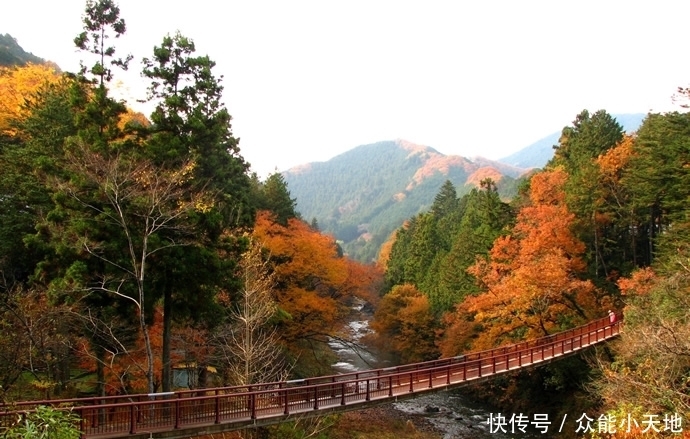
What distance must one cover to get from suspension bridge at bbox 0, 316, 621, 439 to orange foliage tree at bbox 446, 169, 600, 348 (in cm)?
256

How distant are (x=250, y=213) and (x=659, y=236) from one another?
745 inches

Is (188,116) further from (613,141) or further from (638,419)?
(613,141)

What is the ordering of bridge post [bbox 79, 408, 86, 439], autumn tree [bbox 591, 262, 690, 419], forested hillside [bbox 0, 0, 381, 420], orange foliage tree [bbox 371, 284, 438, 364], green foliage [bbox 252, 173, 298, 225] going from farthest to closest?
green foliage [bbox 252, 173, 298, 225], orange foliage tree [bbox 371, 284, 438, 364], forested hillside [bbox 0, 0, 381, 420], autumn tree [bbox 591, 262, 690, 419], bridge post [bbox 79, 408, 86, 439]

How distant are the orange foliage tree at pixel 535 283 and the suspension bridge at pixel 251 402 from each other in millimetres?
2555

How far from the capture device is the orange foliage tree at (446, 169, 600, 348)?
21.9m

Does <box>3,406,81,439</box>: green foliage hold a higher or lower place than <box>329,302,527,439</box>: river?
higher

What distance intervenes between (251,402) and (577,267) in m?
19.1

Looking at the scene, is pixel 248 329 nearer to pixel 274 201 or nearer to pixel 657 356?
pixel 657 356

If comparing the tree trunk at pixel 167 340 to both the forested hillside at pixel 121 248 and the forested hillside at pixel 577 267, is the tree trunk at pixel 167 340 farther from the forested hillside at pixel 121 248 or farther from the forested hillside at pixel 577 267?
the forested hillside at pixel 577 267

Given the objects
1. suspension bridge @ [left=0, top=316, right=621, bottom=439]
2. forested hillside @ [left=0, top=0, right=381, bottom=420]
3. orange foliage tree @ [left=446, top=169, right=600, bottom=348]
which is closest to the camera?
suspension bridge @ [left=0, top=316, right=621, bottom=439]

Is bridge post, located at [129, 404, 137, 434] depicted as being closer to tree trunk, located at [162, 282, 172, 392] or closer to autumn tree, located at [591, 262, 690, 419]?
tree trunk, located at [162, 282, 172, 392]

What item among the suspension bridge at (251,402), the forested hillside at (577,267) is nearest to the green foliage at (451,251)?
the forested hillside at (577,267)

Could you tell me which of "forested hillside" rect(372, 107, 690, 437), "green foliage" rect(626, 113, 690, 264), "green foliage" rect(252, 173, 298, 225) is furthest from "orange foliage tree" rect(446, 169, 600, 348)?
"green foliage" rect(252, 173, 298, 225)

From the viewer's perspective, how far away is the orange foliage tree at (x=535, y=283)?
71.7 ft
